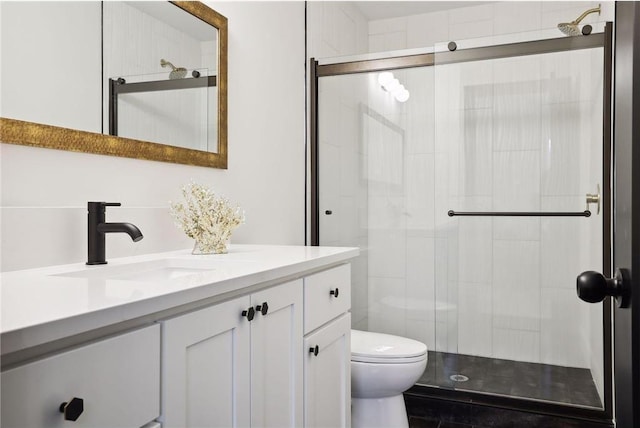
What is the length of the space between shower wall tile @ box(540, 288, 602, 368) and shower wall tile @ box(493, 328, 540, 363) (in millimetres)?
30

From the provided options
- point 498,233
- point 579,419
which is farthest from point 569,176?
point 579,419

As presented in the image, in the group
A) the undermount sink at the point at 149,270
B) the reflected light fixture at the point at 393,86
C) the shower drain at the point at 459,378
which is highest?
the reflected light fixture at the point at 393,86

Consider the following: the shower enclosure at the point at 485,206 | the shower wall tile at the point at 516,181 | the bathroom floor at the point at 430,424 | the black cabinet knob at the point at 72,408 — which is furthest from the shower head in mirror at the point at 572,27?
the black cabinet knob at the point at 72,408

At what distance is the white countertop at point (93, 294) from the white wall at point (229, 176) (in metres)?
0.10

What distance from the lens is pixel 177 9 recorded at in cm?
171

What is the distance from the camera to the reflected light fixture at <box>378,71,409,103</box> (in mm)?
2609

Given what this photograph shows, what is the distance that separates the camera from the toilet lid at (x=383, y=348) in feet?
6.60

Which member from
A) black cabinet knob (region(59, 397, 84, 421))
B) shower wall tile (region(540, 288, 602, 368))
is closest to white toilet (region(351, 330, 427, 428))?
shower wall tile (region(540, 288, 602, 368))

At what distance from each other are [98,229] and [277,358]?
0.56 metres

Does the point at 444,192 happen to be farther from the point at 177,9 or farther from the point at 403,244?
the point at 177,9

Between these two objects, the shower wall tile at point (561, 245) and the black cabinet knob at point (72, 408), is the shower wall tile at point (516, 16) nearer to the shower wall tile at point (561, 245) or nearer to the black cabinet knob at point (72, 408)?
the shower wall tile at point (561, 245)

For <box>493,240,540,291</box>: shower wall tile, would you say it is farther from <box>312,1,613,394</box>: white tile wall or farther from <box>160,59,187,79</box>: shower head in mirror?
<box>160,59,187,79</box>: shower head in mirror

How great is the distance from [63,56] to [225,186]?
823 millimetres

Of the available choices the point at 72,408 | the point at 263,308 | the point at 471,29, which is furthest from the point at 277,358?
the point at 471,29
